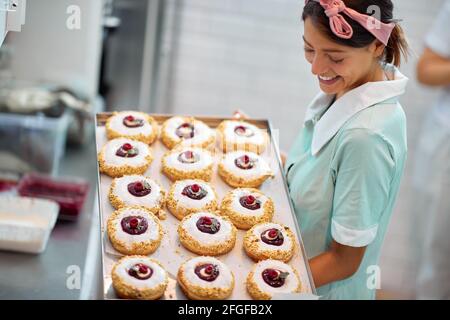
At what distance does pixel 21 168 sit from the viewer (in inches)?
A: 108

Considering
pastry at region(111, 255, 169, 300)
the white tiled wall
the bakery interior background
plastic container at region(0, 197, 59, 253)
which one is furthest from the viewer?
the white tiled wall

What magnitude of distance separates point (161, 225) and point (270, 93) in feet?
5.91

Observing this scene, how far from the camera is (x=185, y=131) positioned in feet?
6.70

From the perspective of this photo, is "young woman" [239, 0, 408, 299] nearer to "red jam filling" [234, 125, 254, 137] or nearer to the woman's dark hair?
the woman's dark hair

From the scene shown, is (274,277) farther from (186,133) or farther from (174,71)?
(174,71)

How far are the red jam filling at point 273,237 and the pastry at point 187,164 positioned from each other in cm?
29

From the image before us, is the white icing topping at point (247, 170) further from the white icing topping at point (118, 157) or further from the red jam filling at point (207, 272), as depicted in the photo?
the red jam filling at point (207, 272)

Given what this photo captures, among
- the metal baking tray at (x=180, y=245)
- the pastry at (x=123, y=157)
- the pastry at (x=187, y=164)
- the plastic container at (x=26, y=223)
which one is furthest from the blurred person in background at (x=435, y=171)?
the plastic container at (x=26, y=223)

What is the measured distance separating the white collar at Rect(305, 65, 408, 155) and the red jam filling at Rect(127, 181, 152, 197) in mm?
404

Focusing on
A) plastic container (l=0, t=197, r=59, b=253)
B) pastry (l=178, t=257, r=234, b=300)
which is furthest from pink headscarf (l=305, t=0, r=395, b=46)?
plastic container (l=0, t=197, r=59, b=253)

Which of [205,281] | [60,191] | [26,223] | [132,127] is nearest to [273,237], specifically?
[205,281]

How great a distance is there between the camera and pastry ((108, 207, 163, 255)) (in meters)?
1.61

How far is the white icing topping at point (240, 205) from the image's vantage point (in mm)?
1752

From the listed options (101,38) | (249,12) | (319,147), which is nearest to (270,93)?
(249,12)
